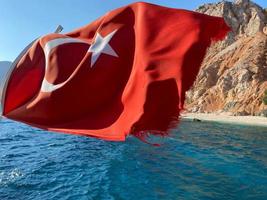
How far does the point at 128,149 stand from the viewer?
27.0m

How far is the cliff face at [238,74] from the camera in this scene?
75.3 metres

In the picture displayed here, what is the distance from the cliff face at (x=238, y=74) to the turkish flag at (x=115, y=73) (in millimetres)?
65749

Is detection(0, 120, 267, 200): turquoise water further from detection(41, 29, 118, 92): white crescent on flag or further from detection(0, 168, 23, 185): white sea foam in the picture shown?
detection(41, 29, 118, 92): white crescent on flag

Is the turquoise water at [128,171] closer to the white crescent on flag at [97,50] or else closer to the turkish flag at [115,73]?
the turkish flag at [115,73]

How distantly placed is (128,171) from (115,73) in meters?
13.2

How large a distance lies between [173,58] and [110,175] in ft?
43.3

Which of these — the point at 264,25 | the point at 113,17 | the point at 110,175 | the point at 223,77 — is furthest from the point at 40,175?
the point at 264,25

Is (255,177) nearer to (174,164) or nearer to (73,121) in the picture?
(174,164)

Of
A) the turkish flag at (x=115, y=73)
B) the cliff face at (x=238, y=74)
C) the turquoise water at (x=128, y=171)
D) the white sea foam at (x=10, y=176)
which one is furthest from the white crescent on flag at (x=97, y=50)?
the cliff face at (x=238, y=74)

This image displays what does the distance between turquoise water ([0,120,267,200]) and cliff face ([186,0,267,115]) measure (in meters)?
47.4

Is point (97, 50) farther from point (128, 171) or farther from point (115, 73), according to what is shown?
point (128, 171)

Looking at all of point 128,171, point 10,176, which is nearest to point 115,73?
point 10,176

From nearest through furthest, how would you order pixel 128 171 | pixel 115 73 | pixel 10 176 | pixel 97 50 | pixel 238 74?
pixel 115 73, pixel 97 50, pixel 10 176, pixel 128 171, pixel 238 74

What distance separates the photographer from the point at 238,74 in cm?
8231
